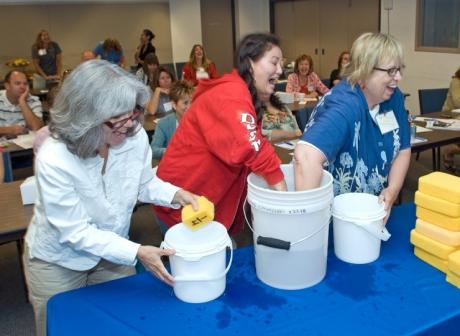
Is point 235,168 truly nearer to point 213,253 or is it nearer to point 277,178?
point 277,178

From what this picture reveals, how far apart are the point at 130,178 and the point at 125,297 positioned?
15.4 inches

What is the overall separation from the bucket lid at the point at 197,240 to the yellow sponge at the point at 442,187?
0.65 m

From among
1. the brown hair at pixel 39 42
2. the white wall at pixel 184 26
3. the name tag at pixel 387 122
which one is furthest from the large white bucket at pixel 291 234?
the white wall at pixel 184 26

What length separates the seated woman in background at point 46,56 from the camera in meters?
Answer: 8.52

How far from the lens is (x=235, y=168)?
190 cm

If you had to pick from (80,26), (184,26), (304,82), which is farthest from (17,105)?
(184,26)

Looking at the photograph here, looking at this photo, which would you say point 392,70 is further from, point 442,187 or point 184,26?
point 184,26

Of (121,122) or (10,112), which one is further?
(10,112)

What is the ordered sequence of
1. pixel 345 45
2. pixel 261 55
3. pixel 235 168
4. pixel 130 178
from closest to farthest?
pixel 130 178
pixel 261 55
pixel 235 168
pixel 345 45

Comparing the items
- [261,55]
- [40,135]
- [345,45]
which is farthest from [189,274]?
[345,45]

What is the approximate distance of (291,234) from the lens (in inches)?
53.1

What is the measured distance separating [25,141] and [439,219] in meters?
3.47

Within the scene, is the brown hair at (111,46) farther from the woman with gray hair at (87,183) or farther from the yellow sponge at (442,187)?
the yellow sponge at (442,187)

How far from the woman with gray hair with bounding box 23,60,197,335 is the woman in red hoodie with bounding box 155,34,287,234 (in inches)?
9.6
